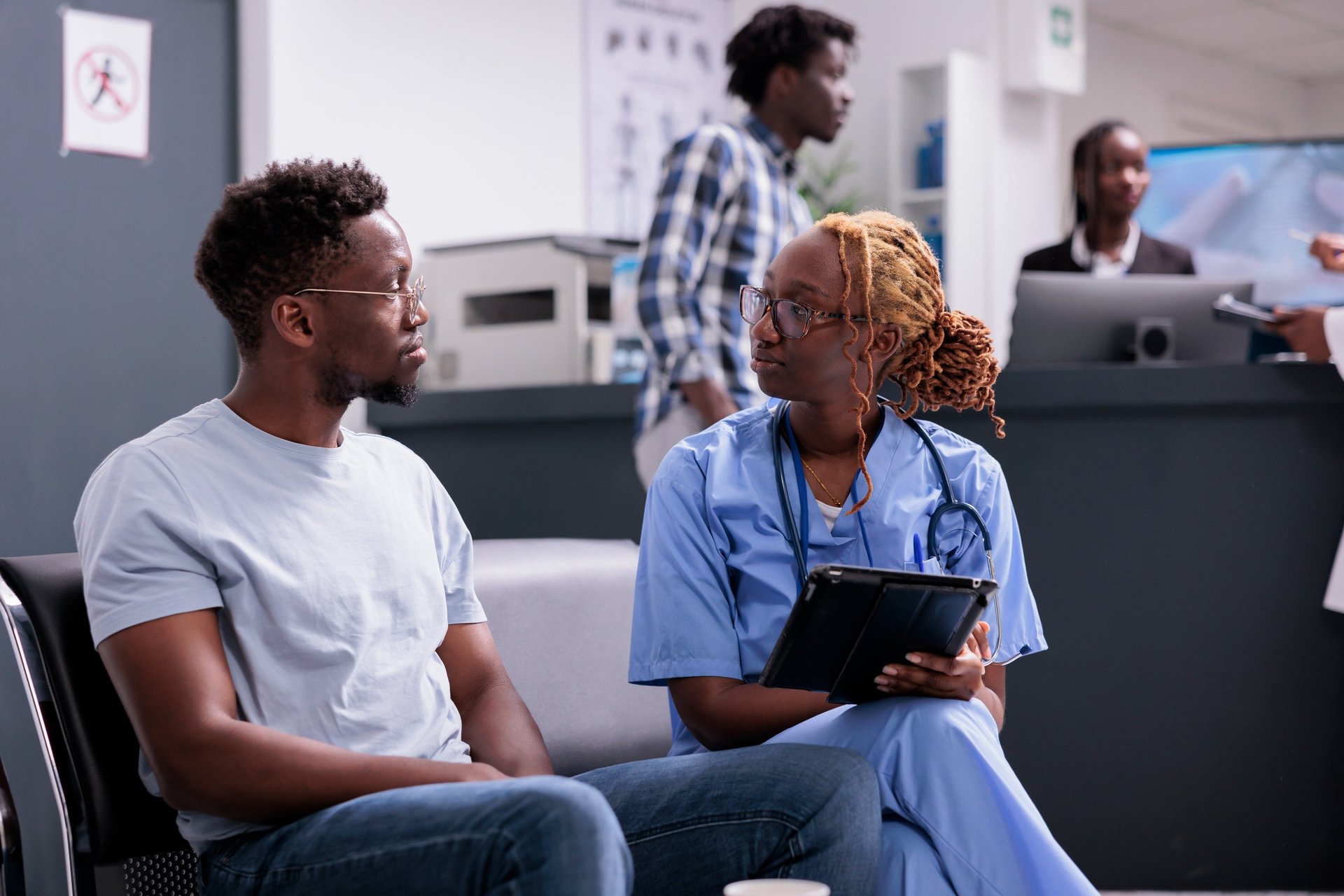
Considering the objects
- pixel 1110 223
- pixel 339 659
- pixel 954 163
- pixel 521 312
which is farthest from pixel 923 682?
pixel 954 163

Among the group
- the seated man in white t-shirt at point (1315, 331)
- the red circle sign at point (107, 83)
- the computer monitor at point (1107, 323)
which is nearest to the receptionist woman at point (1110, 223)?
the computer monitor at point (1107, 323)

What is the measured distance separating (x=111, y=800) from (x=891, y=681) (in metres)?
0.75

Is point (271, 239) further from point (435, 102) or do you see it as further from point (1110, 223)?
point (1110, 223)

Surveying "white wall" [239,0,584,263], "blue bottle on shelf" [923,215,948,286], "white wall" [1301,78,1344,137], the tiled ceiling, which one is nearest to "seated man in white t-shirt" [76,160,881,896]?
"white wall" [239,0,584,263]

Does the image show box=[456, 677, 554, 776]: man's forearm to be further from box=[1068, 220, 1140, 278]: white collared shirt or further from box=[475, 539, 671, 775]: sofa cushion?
box=[1068, 220, 1140, 278]: white collared shirt

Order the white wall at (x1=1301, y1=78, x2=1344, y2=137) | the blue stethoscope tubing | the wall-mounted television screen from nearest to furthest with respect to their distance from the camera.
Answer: the blue stethoscope tubing < the wall-mounted television screen < the white wall at (x1=1301, y1=78, x2=1344, y2=137)

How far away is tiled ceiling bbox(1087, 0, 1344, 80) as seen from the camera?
6.26 meters

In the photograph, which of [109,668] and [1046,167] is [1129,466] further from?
[1046,167]

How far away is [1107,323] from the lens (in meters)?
2.74

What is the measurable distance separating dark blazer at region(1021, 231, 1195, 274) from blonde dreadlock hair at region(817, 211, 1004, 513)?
2004 millimetres

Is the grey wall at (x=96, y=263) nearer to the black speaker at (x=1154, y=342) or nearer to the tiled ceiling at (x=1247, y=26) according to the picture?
the black speaker at (x=1154, y=342)

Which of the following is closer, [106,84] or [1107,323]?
[1107,323]

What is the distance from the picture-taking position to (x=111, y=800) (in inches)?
50.3

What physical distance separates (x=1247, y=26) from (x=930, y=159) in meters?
2.56
